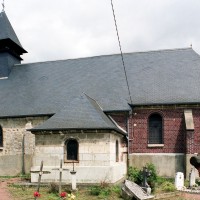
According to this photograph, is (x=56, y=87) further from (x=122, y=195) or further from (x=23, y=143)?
(x=122, y=195)

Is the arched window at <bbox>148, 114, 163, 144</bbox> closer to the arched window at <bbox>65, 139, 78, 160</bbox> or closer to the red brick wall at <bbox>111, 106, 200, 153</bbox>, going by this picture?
the red brick wall at <bbox>111, 106, 200, 153</bbox>

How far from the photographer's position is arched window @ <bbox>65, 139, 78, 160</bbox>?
15695 mm

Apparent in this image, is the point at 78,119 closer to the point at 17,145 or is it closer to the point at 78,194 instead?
the point at 78,194

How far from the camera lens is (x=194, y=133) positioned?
759 inches

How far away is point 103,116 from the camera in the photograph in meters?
17.4

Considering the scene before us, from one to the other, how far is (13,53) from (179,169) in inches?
665

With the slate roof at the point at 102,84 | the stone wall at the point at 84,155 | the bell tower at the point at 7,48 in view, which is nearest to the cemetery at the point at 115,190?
the stone wall at the point at 84,155

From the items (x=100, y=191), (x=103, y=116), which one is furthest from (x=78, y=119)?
(x=100, y=191)

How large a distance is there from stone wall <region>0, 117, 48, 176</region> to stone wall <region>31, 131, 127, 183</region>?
4359 mm

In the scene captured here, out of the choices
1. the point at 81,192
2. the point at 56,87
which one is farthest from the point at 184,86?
the point at 81,192

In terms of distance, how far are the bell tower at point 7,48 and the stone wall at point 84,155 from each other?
38.2ft

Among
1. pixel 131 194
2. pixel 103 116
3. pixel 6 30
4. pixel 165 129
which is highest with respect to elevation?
pixel 6 30

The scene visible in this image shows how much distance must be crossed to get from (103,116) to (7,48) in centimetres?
1324

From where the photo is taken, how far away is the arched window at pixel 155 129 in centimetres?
1989
